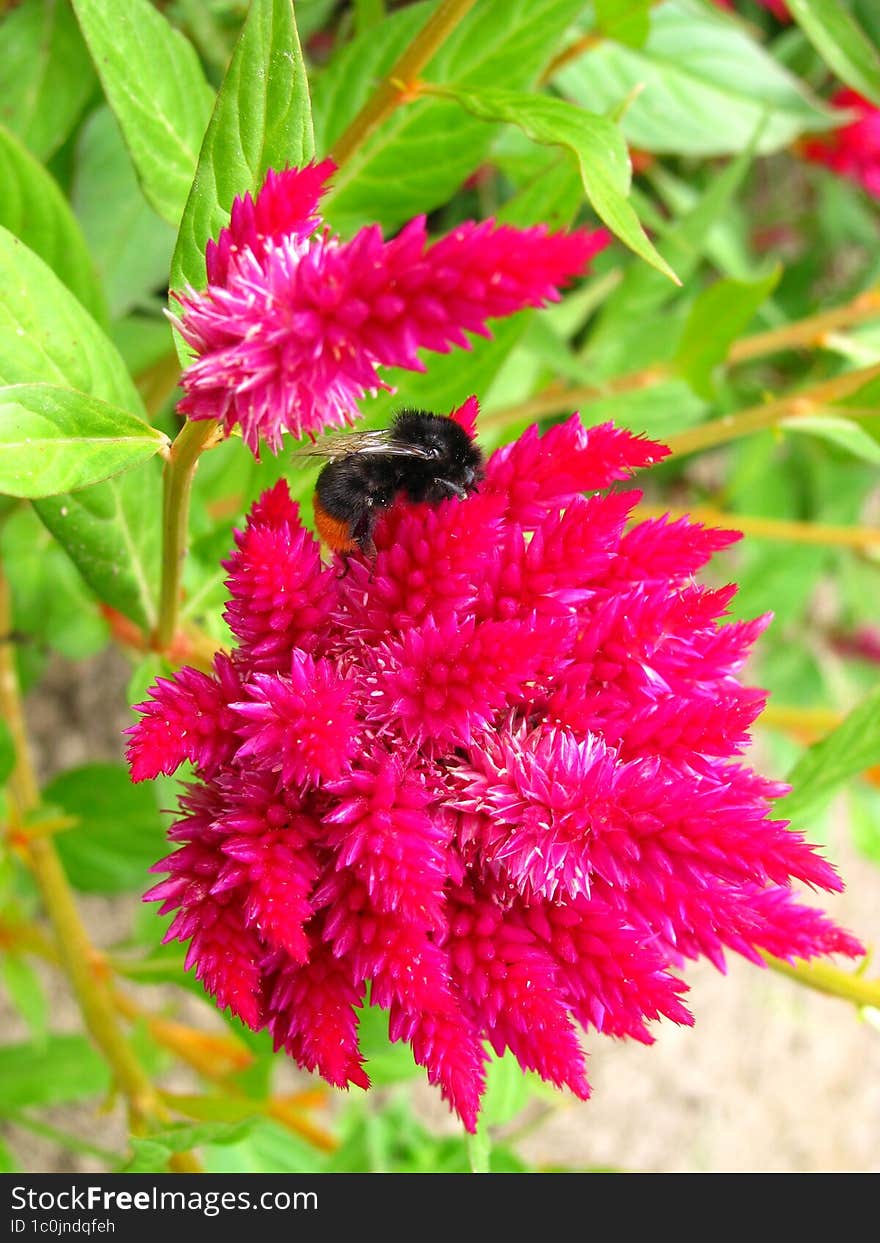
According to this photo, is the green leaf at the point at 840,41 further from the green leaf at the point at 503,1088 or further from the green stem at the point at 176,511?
the green leaf at the point at 503,1088

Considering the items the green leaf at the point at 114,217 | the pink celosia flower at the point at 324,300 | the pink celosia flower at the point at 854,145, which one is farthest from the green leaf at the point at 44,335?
the pink celosia flower at the point at 854,145

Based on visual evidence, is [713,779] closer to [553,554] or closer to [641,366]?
[553,554]

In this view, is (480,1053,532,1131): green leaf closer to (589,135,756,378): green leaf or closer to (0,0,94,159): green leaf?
(589,135,756,378): green leaf

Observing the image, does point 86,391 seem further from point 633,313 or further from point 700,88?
point 700,88

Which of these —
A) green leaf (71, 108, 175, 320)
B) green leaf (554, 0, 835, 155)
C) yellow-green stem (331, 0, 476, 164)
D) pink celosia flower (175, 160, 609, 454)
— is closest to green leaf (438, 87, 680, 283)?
yellow-green stem (331, 0, 476, 164)

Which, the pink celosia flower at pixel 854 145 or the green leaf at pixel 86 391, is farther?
the pink celosia flower at pixel 854 145

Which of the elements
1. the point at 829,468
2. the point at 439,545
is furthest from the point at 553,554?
the point at 829,468
